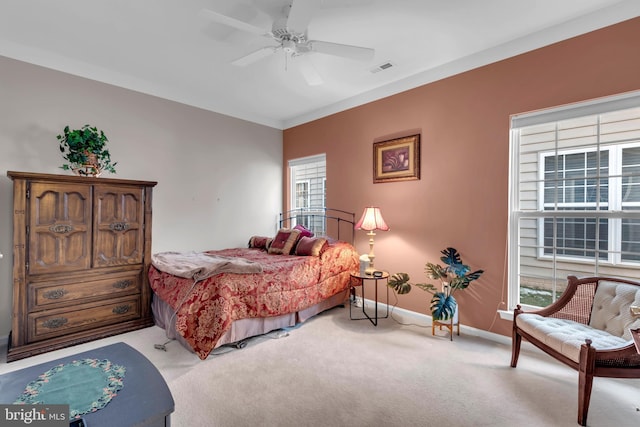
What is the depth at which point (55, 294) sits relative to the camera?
2.64m

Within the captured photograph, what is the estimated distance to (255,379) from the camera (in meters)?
2.21

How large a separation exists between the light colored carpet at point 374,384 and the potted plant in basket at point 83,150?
1.75m

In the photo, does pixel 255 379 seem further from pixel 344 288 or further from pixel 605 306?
pixel 605 306

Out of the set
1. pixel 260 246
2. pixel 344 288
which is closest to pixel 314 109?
pixel 260 246

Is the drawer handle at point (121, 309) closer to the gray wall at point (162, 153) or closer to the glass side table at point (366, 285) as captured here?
the gray wall at point (162, 153)

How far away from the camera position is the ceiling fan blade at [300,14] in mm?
1819

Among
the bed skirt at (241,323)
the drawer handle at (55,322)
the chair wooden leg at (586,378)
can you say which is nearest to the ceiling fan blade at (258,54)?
the bed skirt at (241,323)

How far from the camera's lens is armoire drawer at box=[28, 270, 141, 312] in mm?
2557

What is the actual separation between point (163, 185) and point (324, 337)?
283cm

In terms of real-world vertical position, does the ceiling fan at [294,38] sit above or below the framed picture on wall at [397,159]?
above

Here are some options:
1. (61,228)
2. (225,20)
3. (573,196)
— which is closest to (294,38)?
(225,20)

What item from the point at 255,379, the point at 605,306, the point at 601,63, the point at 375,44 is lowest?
the point at 255,379

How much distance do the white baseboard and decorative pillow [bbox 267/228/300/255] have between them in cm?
132

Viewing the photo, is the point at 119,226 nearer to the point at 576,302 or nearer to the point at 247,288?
the point at 247,288
